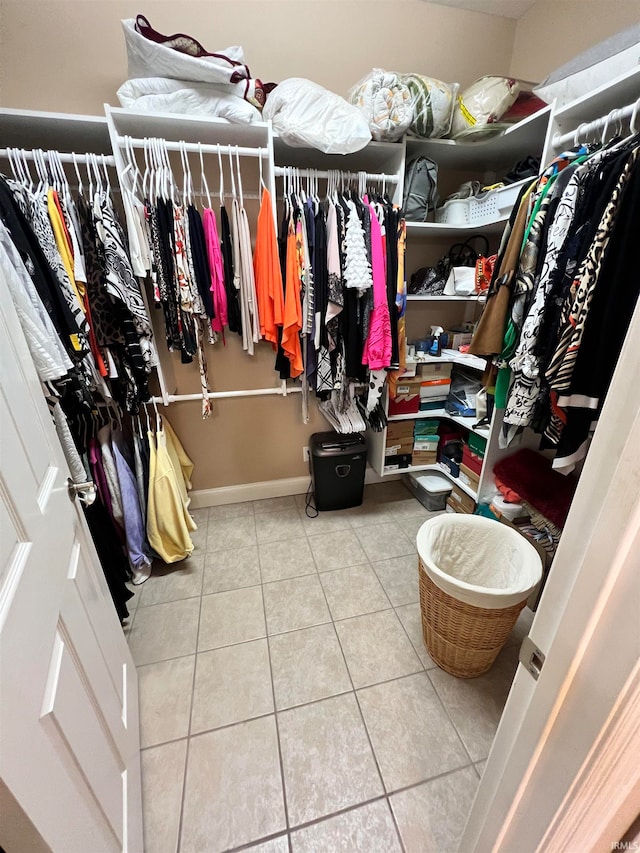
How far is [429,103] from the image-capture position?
5.00 feet

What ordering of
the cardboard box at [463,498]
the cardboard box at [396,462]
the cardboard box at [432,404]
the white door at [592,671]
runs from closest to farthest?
the white door at [592,671] < the cardboard box at [463,498] < the cardboard box at [432,404] < the cardboard box at [396,462]

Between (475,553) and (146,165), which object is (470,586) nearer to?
(475,553)

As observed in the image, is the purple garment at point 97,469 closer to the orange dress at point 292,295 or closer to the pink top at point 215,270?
the pink top at point 215,270

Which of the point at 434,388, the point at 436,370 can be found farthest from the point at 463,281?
the point at 434,388

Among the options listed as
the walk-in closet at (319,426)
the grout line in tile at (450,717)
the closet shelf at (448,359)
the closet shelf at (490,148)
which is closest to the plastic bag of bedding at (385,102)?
the walk-in closet at (319,426)

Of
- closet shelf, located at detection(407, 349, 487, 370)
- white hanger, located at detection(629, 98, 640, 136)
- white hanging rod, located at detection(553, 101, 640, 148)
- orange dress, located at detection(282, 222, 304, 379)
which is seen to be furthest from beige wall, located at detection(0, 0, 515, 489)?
white hanger, located at detection(629, 98, 640, 136)

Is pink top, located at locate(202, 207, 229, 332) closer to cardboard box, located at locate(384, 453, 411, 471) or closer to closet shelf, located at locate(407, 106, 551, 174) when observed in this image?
closet shelf, located at locate(407, 106, 551, 174)

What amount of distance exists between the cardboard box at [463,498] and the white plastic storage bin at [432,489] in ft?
0.17

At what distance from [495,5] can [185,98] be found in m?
1.73

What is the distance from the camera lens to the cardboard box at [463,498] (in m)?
2.00

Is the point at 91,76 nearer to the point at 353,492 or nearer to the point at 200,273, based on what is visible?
the point at 200,273

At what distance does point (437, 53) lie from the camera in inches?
70.2

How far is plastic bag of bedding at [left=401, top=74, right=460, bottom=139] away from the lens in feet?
4.96

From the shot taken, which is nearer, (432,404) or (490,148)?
(490,148)
